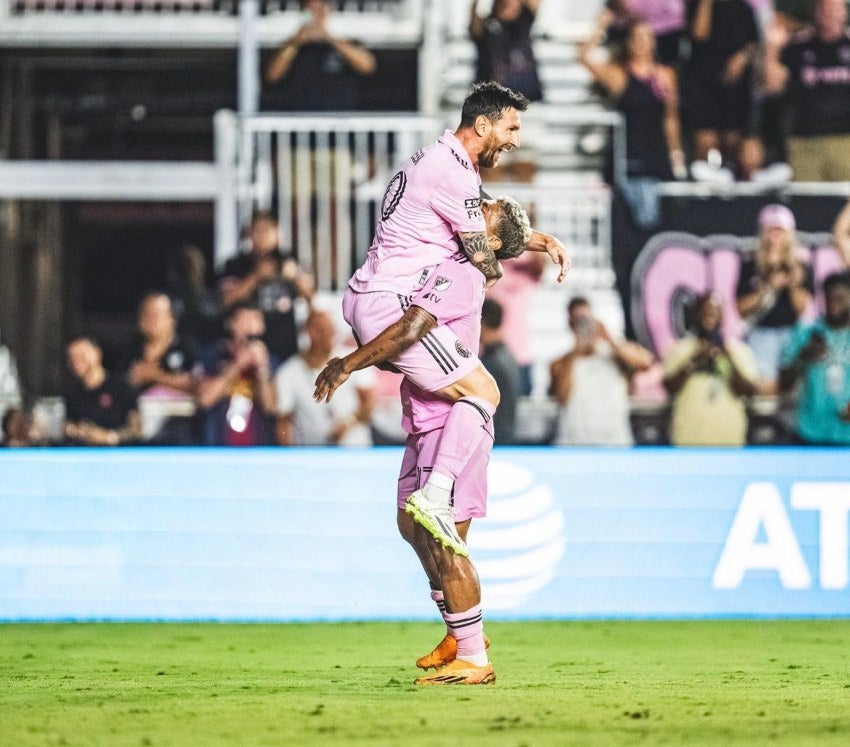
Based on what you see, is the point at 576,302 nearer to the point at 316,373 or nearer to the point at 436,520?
the point at 316,373

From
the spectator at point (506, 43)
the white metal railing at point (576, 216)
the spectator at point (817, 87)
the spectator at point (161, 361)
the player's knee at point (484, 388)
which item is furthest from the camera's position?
the white metal railing at point (576, 216)

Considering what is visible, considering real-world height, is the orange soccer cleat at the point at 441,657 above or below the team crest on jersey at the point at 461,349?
below

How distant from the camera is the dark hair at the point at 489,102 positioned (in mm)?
6145

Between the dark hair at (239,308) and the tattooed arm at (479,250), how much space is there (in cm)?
529

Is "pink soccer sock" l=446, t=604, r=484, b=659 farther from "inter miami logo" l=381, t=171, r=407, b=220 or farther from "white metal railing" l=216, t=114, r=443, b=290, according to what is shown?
"white metal railing" l=216, t=114, r=443, b=290

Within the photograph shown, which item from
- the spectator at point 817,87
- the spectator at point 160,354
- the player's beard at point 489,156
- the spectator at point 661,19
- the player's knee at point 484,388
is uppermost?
the spectator at point 661,19

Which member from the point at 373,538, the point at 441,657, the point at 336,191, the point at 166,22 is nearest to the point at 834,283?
the point at 373,538

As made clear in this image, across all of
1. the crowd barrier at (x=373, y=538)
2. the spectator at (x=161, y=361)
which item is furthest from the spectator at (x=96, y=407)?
the crowd barrier at (x=373, y=538)

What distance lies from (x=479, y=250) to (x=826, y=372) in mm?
5620

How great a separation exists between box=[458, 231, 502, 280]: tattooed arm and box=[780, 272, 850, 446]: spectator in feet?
17.9

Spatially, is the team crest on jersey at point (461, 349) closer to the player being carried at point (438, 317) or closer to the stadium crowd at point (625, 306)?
the player being carried at point (438, 317)

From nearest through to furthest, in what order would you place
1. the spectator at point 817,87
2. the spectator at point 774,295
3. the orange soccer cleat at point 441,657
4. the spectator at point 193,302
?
the orange soccer cleat at point 441,657, the spectator at point 193,302, the spectator at point 774,295, the spectator at point 817,87

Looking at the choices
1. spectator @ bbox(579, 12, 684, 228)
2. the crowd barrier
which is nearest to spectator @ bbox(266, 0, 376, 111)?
spectator @ bbox(579, 12, 684, 228)

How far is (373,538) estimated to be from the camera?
29.5ft
